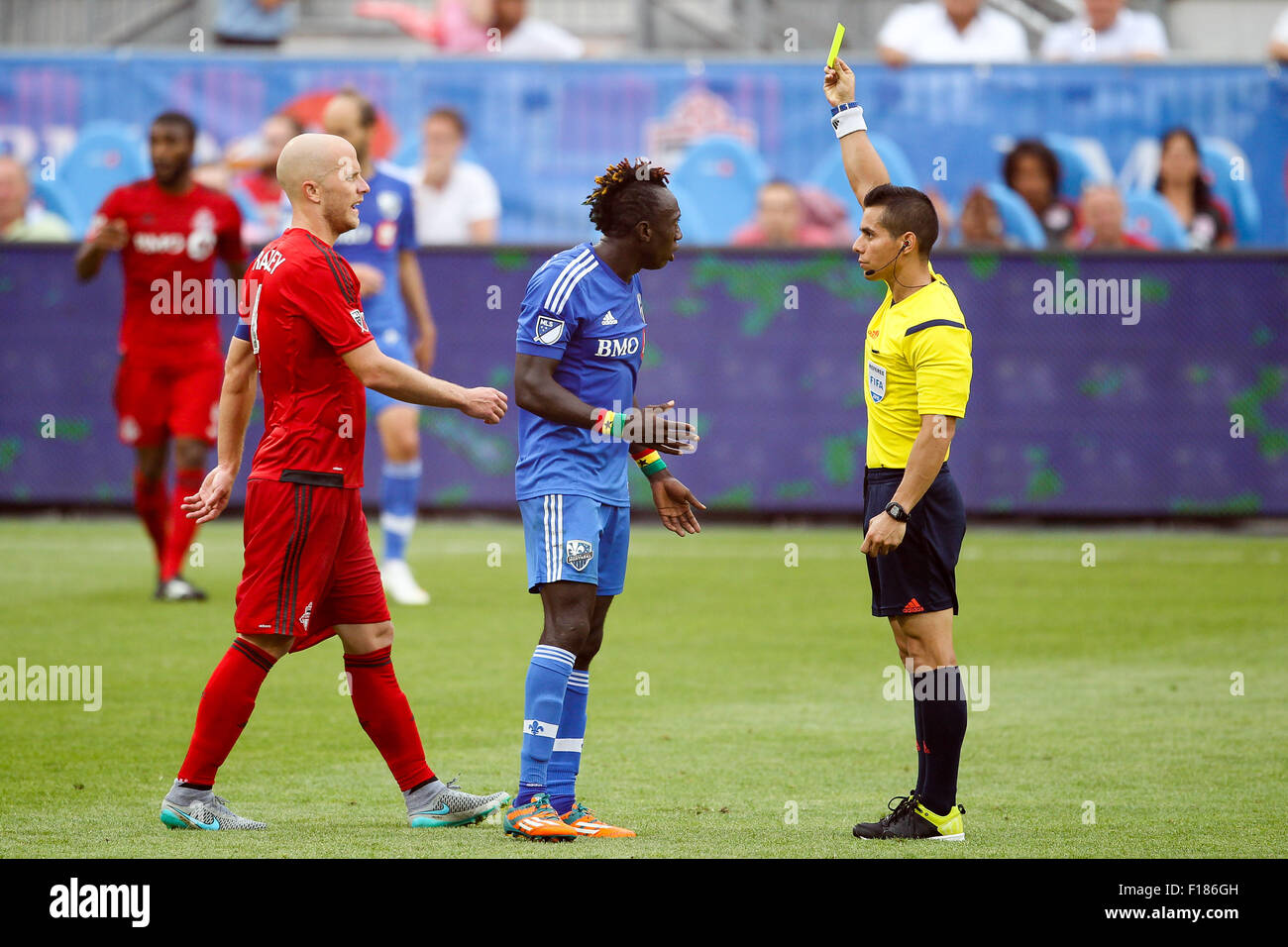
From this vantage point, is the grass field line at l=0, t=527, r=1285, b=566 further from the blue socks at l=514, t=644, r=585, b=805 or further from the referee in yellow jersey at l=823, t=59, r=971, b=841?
the blue socks at l=514, t=644, r=585, b=805

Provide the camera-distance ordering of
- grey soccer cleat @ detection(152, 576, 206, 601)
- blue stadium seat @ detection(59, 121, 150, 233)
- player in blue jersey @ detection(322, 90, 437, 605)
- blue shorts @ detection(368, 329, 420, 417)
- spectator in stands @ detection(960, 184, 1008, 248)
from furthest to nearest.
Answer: blue stadium seat @ detection(59, 121, 150, 233)
spectator in stands @ detection(960, 184, 1008, 248)
grey soccer cleat @ detection(152, 576, 206, 601)
player in blue jersey @ detection(322, 90, 437, 605)
blue shorts @ detection(368, 329, 420, 417)

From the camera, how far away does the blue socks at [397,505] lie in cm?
1180

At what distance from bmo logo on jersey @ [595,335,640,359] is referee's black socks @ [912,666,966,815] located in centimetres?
148

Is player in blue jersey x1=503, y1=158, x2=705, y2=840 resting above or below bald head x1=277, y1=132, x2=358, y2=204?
below

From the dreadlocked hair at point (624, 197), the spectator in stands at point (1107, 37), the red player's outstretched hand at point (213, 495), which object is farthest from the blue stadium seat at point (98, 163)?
the dreadlocked hair at point (624, 197)

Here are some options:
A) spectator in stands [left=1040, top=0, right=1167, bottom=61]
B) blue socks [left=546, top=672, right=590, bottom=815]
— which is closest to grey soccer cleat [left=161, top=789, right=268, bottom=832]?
blue socks [left=546, top=672, right=590, bottom=815]

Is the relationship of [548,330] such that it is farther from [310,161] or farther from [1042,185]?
[1042,185]

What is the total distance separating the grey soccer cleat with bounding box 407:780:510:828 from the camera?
5848 millimetres

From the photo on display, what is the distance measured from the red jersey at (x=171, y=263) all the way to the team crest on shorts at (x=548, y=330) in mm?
6588

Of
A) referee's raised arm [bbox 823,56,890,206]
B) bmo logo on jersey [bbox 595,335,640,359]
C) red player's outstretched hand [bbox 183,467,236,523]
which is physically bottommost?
red player's outstretched hand [bbox 183,467,236,523]

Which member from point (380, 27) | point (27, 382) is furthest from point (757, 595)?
point (380, 27)

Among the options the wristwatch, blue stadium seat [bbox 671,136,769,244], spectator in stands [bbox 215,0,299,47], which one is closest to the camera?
the wristwatch

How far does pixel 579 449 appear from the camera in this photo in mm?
5773

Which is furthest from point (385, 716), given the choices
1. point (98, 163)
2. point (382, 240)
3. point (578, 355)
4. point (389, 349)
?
point (98, 163)
